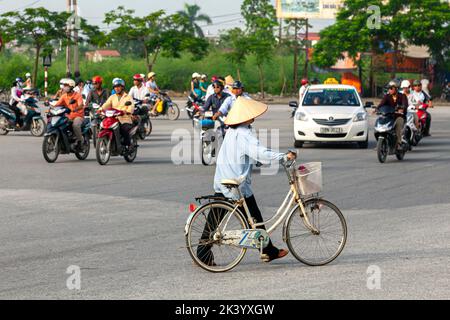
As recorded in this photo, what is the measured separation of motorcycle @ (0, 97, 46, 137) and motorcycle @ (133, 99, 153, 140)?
2821 mm

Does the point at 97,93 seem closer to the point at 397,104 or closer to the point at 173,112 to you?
the point at 397,104

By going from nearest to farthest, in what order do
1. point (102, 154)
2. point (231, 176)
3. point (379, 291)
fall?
point (379, 291), point (231, 176), point (102, 154)

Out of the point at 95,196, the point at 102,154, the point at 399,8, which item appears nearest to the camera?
the point at 95,196

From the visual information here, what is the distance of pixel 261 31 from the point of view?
273 ft

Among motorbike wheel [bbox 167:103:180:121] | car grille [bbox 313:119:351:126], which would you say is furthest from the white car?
Result: motorbike wheel [bbox 167:103:180:121]

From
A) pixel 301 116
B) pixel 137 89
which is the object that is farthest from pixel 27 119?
pixel 301 116

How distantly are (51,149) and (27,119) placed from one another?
30.7 ft

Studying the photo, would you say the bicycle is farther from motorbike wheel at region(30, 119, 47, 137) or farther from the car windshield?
motorbike wheel at region(30, 119, 47, 137)

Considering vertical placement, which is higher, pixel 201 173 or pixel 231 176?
pixel 231 176

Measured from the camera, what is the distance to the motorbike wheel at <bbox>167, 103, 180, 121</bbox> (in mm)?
40875

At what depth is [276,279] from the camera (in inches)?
350
